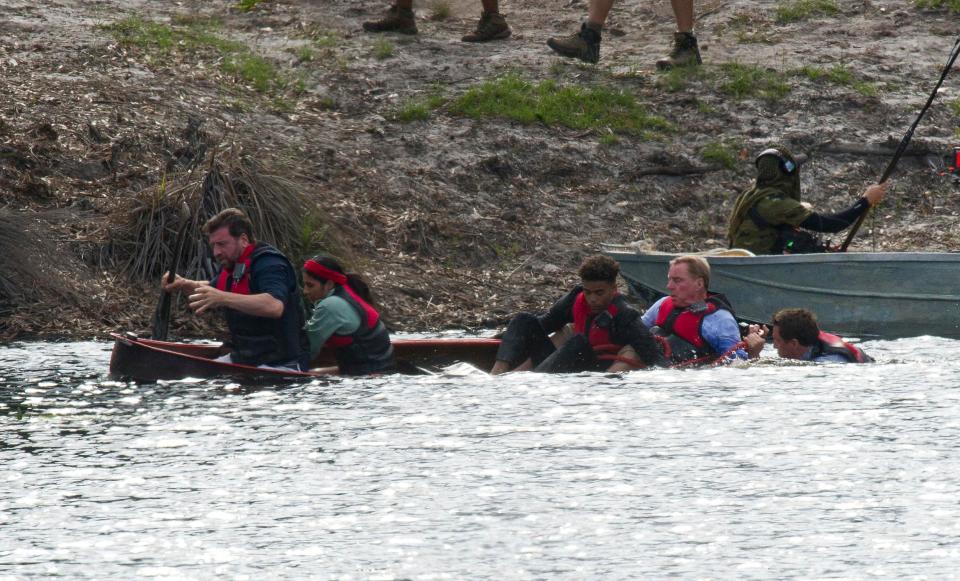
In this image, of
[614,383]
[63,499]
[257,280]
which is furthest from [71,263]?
[63,499]

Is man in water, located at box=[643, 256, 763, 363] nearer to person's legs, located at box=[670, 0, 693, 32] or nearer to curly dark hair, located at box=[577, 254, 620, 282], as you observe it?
curly dark hair, located at box=[577, 254, 620, 282]

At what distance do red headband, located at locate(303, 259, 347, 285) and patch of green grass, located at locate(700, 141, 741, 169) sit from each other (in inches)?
382

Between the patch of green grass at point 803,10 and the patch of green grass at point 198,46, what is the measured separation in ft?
25.1

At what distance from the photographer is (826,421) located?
1018 centimetres

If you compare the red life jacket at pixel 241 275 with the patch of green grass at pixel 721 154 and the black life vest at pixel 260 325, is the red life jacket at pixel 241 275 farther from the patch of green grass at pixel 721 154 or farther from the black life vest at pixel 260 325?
the patch of green grass at pixel 721 154

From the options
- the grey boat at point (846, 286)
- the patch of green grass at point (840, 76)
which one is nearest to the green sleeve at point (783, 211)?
the grey boat at point (846, 286)

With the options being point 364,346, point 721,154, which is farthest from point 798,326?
point 721,154

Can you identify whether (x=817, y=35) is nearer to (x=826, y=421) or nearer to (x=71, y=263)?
(x=71, y=263)

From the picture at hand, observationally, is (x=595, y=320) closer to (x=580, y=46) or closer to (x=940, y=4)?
(x=580, y=46)

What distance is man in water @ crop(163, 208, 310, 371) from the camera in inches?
436

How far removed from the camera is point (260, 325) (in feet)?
37.7

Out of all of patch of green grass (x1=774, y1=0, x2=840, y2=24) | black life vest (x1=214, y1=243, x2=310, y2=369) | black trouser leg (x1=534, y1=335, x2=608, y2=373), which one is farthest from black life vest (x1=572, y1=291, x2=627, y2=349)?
patch of green grass (x1=774, y1=0, x2=840, y2=24)

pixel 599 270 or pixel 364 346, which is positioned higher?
pixel 599 270

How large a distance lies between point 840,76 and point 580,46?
3.81 meters
